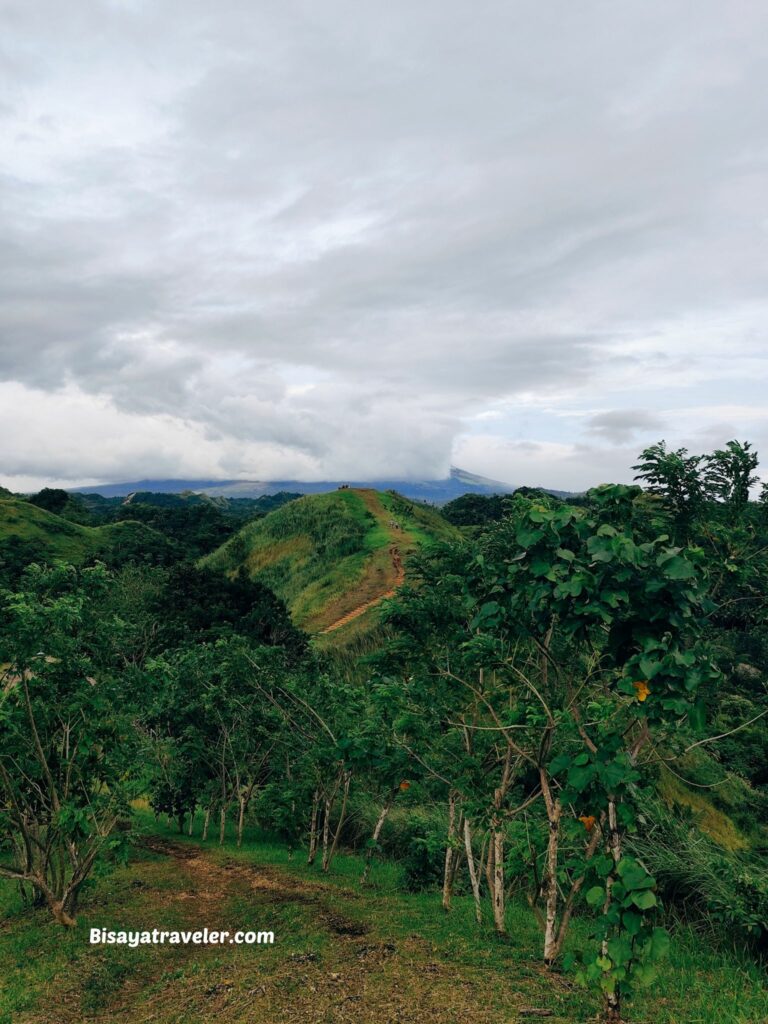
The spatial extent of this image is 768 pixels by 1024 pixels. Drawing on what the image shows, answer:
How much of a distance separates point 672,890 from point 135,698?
35.7ft

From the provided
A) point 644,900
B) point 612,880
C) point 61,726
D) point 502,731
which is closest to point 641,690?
point 644,900

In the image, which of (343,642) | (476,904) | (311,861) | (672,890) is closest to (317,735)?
(311,861)

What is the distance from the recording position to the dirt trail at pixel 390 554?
1769 inches

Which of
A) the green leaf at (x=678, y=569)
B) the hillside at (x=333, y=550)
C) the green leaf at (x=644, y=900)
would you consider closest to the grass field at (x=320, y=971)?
Answer: the green leaf at (x=644, y=900)

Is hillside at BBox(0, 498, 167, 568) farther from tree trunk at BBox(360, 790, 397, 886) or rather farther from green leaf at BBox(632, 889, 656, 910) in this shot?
green leaf at BBox(632, 889, 656, 910)

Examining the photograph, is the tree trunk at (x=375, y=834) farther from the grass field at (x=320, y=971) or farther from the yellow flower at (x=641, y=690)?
the yellow flower at (x=641, y=690)

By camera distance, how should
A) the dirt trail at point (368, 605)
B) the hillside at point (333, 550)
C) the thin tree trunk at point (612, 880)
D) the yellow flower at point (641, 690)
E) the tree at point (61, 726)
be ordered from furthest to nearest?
the hillside at point (333, 550), the dirt trail at point (368, 605), the tree at point (61, 726), the thin tree trunk at point (612, 880), the yellow flower at point (641, 690)

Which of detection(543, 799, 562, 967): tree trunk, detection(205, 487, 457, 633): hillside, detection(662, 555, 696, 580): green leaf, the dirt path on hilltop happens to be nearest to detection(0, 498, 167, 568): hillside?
detection(205, 487, 457, 633): hillside

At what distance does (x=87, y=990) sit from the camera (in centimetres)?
870

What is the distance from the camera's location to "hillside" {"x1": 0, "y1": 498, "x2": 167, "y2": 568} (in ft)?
289

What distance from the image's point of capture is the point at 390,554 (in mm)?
57469

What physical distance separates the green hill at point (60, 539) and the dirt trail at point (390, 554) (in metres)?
33.8

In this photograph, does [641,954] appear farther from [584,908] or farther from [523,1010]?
[584,908]

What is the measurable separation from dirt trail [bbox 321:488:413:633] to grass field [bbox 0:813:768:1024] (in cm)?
1863
